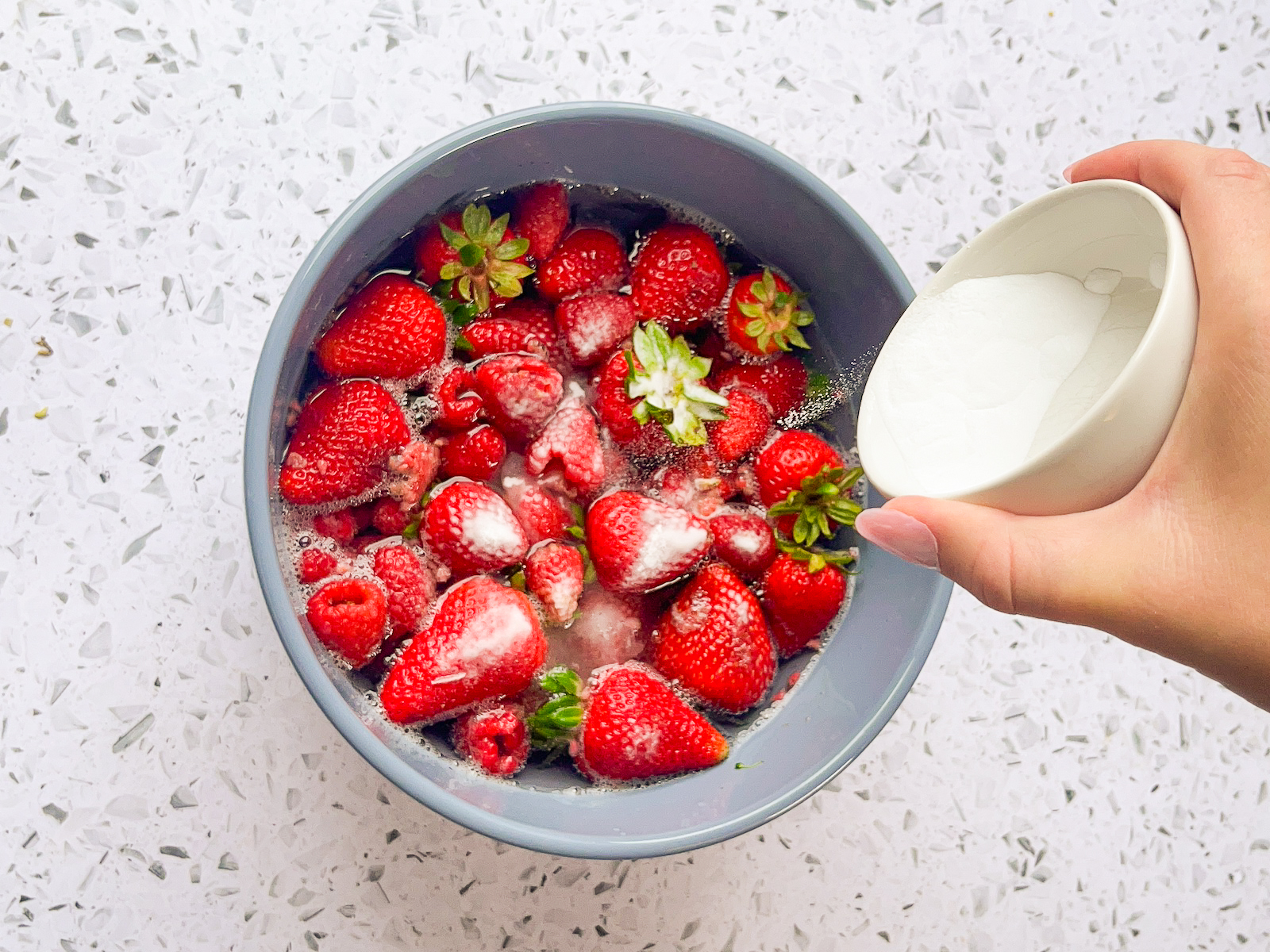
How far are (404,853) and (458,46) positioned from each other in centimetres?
78

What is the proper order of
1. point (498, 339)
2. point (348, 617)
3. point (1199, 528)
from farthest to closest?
point (498, 339)
point (348, 617)
point (1199, 528)

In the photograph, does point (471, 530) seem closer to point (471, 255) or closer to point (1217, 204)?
point (471, 255)

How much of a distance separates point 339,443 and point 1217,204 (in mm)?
669

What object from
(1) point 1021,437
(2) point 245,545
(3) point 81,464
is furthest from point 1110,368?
(3) point 81,464

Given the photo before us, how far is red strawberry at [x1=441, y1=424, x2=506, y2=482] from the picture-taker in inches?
35.5

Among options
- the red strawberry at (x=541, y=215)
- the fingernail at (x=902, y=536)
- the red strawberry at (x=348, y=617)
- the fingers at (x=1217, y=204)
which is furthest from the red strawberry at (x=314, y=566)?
the fingers at (x=1217, y=204)

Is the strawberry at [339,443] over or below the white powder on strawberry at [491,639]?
over

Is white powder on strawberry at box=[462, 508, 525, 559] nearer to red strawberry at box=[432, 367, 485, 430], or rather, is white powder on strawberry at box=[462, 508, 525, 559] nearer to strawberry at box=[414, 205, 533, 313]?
red strawberry at box=[432, 367, 485, 430]

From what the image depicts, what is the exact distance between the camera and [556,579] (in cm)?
88

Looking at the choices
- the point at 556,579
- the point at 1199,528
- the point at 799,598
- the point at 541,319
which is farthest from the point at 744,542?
the point at 1199,528

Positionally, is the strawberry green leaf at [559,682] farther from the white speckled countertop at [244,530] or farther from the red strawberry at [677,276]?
the red strawberry at [677,276]

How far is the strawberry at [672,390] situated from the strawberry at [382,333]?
7.3 inches

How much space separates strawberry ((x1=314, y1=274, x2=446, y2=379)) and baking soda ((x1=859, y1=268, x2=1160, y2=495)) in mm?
390

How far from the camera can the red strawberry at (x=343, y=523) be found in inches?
34.4
